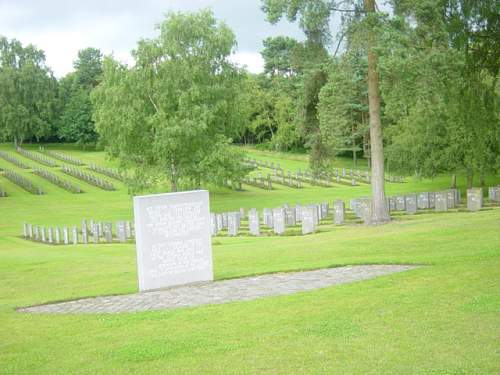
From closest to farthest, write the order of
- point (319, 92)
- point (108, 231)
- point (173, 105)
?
1. point (319, 92)
2. point (108, 231)
3. point (173, 105)

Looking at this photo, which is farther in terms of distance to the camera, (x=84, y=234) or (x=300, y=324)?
(x=84, y=234)

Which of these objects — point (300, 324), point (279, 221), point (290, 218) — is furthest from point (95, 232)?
point (300, 324)

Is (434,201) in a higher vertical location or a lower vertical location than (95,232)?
higher

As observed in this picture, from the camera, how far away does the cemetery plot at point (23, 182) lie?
58888 mm

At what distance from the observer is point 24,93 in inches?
3880

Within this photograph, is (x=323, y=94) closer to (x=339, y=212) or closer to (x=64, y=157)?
(x=339, y=212)

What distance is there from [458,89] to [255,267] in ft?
19.6

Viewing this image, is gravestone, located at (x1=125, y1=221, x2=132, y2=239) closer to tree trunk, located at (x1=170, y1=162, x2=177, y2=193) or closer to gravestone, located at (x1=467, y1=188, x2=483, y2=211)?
tree trunk, located at (x1=170, y1=162, x2=177, y2=193)

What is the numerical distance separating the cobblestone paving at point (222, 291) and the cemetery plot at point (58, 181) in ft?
157

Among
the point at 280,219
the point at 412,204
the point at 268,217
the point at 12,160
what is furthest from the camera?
the point at 12,160

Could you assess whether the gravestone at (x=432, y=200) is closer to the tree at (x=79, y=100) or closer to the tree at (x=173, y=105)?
the tree at (x=173, y=105)

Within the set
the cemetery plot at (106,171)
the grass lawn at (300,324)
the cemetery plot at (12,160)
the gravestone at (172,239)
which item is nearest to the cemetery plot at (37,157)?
the cemetery plot at (12,160)

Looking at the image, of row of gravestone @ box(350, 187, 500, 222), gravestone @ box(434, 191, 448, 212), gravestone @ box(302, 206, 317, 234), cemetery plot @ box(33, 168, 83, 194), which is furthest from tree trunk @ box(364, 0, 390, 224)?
cemetery plot @ box(33, 168, 83, 194)

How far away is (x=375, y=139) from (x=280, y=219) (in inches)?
218
